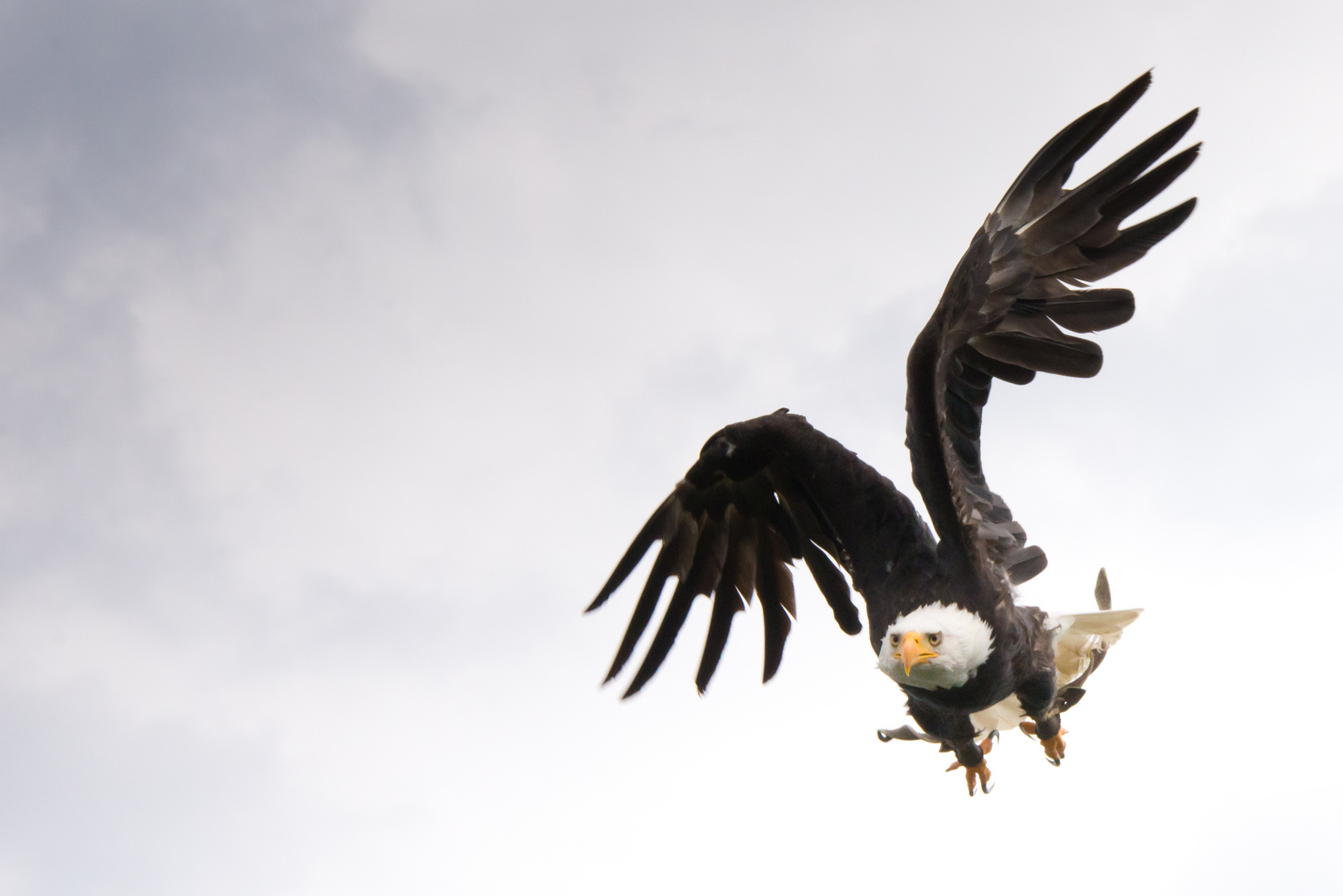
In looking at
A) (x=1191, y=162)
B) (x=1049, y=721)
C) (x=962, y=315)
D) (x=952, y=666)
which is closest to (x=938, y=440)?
(x=962, y=315)

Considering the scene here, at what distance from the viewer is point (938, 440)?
612cm

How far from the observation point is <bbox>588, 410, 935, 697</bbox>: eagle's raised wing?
6.89m

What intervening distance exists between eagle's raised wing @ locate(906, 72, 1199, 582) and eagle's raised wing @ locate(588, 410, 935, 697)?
1.83 ft

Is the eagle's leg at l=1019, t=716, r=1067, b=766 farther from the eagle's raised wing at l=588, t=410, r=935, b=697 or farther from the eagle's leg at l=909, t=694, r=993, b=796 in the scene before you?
the eagle's raised wing at l=588, t=410, r=935, b=697

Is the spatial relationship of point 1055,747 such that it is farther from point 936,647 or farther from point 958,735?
point 936,647

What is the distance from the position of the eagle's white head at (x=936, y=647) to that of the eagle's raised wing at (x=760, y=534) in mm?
634

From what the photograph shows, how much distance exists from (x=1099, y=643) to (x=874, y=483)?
1.92 m

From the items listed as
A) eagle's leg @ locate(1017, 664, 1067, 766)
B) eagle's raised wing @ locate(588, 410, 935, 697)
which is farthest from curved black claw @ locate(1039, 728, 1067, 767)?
eagle's raised wing @ locate(588, 410, 935, 697)

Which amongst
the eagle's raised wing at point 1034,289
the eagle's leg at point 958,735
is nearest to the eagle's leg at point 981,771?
the eagle's leg at point 958,735

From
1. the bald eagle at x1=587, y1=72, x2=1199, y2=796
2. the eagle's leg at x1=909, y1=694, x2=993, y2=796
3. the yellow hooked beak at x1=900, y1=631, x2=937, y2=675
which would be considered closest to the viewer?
the yellow hooked beak at x1=900, y1=631, x2=937, y2=675

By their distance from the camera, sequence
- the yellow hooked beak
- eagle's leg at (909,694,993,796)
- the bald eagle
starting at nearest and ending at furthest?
the yellow hooked beak → the bald eagle → eagle's leg at (909,694,993,796)

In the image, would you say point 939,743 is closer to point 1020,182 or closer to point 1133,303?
point 1133,303

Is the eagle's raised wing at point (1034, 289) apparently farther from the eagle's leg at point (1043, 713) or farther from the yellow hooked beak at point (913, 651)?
the eagle's leg at point (1043, 713)

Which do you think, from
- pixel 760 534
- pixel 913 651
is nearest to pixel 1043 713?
pixel 913 651
